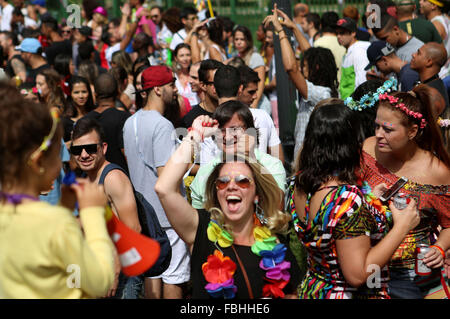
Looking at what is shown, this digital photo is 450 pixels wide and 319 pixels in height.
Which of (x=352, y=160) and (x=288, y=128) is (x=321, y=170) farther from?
(x=288, y=128)

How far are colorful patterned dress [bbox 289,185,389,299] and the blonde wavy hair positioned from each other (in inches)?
5.7

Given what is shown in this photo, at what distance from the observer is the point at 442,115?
5164 millimetres

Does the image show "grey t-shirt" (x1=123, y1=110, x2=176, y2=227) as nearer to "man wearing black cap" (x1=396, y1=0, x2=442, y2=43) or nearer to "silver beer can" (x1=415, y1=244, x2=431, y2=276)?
"silver beer can" (x1=415, y1=244, x2=431, y2=276)

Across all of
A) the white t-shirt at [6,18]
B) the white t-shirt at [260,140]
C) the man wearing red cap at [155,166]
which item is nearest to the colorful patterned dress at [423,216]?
the white t-shirt at [260,140]

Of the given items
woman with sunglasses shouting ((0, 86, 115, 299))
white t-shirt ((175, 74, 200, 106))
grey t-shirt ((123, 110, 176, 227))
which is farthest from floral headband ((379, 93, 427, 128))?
white t-shirt ((175, 74, 200, 106))

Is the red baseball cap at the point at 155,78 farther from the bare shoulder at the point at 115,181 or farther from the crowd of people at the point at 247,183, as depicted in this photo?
the bare shoulder at the point at 115,181

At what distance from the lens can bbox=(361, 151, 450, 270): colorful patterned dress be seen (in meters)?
3.54

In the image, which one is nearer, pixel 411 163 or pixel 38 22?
pixel 411 163

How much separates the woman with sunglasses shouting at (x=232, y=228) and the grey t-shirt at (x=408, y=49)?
4.01 meters

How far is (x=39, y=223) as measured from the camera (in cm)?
212

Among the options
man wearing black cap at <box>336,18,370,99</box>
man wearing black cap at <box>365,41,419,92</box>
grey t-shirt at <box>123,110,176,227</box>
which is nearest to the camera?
grey t-shirt at <box>123,110,176,227</box>
